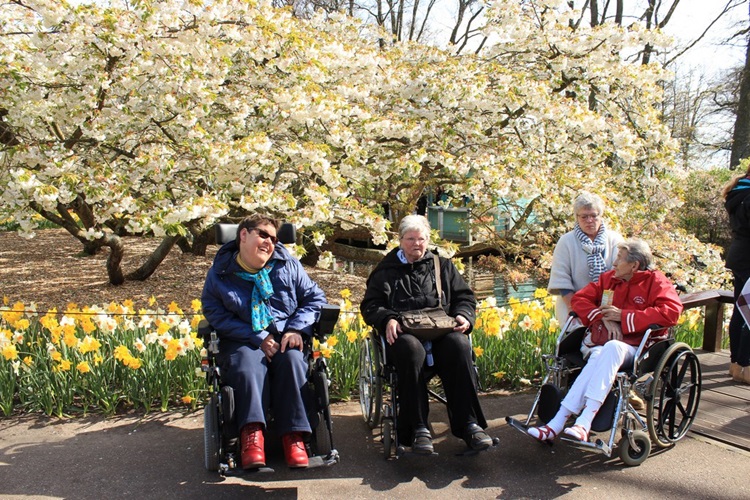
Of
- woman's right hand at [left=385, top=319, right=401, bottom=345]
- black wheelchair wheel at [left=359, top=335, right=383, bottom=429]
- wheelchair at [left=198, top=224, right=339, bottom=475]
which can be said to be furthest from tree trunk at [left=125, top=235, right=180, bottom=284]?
woman's right hand at [left=385, top=319, right=401, bottom=345]

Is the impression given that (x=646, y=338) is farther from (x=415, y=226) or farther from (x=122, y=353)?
(x=122, y=353)

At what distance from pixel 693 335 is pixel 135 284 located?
6.28 meters

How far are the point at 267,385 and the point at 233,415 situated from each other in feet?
0.74

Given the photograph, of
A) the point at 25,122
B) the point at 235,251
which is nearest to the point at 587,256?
the point at 235,251

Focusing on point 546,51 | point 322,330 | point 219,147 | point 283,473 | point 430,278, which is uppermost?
point 546,51

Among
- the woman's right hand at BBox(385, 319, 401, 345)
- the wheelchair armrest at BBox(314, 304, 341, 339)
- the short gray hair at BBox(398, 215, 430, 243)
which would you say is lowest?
the woman's right hand at BBox(385, 319, 401, 345)

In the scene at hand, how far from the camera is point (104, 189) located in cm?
512

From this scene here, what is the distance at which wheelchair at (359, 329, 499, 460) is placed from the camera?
313 cm

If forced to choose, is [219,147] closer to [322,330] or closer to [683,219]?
[322,330]

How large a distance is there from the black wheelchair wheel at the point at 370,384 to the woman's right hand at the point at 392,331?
165mm

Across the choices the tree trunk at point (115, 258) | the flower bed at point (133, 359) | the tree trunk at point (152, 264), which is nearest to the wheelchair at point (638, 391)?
the flower bed at point (133, 359)

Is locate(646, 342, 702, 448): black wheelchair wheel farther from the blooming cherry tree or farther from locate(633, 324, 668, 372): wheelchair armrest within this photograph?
the blooming cherry tree

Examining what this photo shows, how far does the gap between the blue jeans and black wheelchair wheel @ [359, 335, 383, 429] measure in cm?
→ 239

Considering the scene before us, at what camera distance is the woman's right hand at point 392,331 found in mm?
3217
